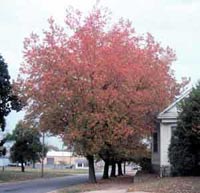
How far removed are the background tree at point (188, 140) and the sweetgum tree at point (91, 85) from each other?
4.93 m

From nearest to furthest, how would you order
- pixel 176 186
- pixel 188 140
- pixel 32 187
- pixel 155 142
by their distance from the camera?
pixel 176 186 < pixel 188 140 < pixel 32 187 < pixel 155 142

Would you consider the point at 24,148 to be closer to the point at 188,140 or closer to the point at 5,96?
the point at 5,96

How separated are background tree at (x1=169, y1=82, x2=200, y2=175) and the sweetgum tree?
4935 millimetres

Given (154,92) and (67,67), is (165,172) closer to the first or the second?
(154,92)

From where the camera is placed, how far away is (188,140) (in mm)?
29547

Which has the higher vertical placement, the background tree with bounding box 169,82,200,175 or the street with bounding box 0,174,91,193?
the background tree with bounding box 169,82,200,175

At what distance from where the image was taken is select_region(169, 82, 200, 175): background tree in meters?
28.4

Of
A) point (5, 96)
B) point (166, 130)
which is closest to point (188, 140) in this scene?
point (166, 130)

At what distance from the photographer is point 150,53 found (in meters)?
39.5

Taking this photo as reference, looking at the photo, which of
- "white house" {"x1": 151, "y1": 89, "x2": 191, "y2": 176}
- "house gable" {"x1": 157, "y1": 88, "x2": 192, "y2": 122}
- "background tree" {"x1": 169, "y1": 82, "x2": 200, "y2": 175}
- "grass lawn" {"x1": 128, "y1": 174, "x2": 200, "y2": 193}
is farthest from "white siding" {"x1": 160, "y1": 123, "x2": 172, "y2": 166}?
"grass lawn" {"x1": 128, "y1": 174, "x2": 200, "y2": 193}

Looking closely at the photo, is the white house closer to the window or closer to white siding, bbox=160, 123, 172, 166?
white siding, bbox=160, 123, 172, 166

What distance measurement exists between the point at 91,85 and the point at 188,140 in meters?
7.82

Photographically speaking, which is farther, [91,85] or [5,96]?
[5,96]

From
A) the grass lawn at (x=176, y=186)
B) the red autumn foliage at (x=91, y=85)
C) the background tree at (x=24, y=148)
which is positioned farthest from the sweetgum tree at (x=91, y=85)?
the background tree at (x=24, y=148)
